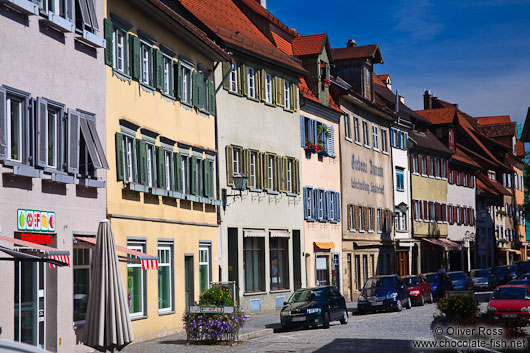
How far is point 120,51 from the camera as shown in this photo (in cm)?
2436

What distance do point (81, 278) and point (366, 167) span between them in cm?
3266

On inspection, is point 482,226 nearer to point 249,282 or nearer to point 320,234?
point 320,234

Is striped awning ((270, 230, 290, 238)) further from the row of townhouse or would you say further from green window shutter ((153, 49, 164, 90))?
green window shutter ((153, 49, 164, 90))

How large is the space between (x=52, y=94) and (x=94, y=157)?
2.15 m

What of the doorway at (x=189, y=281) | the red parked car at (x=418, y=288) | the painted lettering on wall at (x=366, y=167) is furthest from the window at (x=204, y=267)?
the painted lettering on wall at (x=366, y=167)

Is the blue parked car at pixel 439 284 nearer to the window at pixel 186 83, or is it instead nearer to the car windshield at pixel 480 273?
the car windshield at pixel 480 273

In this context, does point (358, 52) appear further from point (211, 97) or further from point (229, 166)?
point (211, 97)

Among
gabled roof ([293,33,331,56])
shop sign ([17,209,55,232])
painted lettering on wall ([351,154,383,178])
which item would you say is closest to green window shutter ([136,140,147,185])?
shop sign ([17,209,55,232])

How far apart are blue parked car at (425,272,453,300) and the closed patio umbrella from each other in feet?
109

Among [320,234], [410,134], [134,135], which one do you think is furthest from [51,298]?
[410,134]

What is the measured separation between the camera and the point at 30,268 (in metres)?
19.2

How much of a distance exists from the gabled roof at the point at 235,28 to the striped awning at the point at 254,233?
22.3 ft

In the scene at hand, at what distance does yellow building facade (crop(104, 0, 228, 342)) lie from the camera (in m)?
23.9

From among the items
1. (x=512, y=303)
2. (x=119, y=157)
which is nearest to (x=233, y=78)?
(x=119, y=157)
